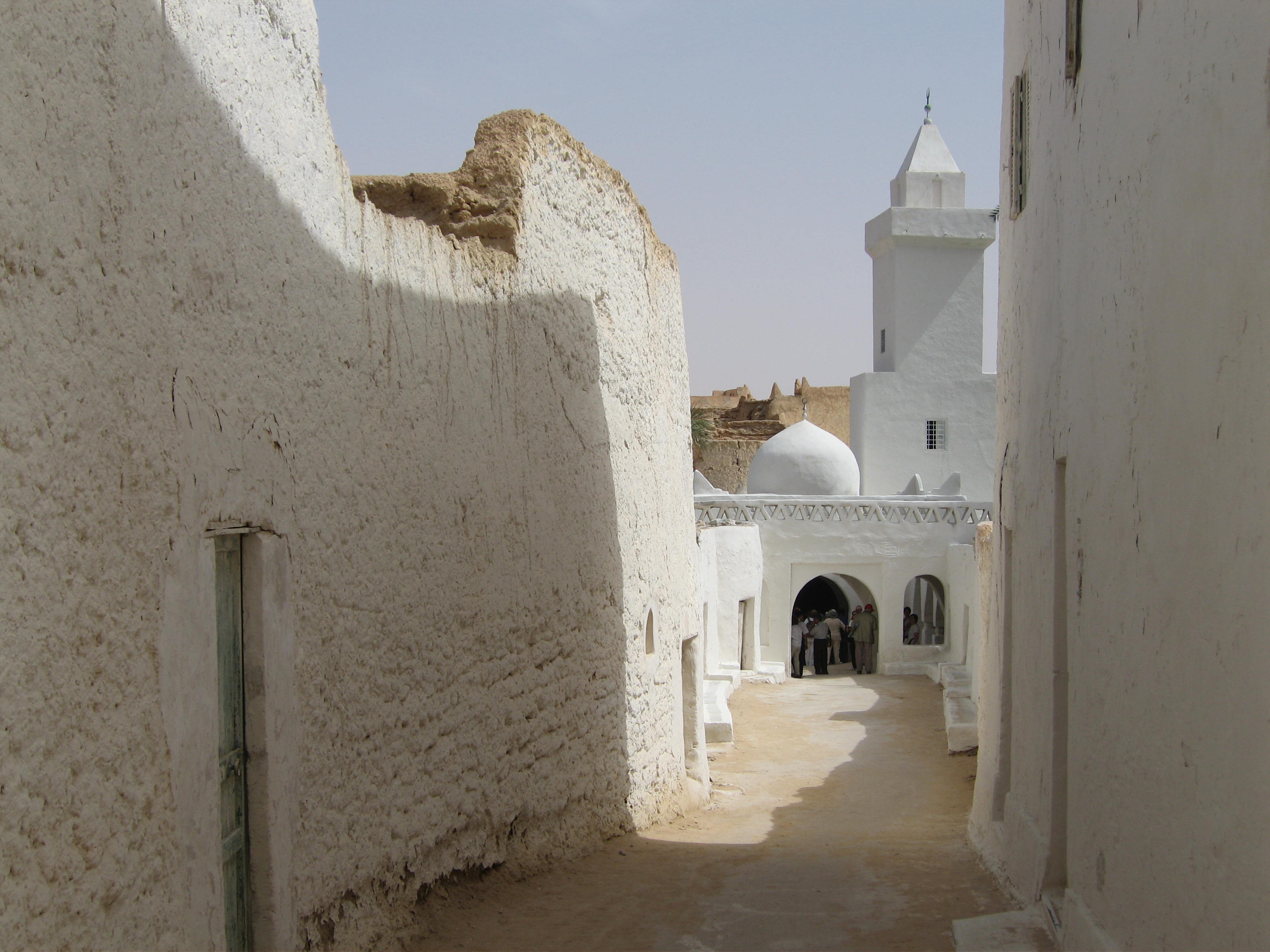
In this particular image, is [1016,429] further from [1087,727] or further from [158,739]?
[158,739]

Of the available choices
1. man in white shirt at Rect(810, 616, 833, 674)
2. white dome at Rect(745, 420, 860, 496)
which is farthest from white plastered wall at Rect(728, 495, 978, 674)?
white dome at Rect(745, 420, 860, 496)

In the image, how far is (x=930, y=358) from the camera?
29.2 metres

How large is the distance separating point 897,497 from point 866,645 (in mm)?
2962

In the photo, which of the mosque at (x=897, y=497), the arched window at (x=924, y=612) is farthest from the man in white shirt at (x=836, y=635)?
the arched window at (x=924, y=612)

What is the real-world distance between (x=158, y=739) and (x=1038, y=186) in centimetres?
557

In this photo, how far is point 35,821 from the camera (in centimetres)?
278

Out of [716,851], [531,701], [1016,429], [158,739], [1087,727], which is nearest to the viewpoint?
[158,739]

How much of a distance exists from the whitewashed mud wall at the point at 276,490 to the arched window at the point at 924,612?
53.4 ft

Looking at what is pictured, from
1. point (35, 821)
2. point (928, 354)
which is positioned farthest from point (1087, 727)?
point (928, 354)

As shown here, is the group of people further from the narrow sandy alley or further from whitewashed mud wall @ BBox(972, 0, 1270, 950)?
whitewashed mud wall @ BBox(972, 0, 1270, 950)

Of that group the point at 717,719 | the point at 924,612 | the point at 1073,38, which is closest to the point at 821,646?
the point at 924,612

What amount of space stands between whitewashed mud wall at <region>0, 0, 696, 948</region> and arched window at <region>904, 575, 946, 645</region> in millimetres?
16267

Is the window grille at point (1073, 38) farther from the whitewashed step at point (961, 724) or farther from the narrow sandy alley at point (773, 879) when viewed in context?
the whitewashed step at point (961, 724)

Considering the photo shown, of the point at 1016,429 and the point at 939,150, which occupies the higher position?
the point at 939,150
